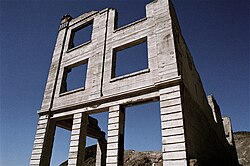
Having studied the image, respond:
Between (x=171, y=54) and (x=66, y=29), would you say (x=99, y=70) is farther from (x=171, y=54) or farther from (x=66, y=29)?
(x=66, y=29)

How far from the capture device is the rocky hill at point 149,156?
1216 cm

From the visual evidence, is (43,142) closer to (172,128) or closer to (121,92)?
(121,92)

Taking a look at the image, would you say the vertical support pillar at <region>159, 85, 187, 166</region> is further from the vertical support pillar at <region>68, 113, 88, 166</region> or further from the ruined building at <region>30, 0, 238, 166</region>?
the vertical support pillar at <region>68, 113, 88, 166</region>

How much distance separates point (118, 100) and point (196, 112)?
3.83m

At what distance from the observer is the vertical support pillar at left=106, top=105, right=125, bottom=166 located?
7.62 meters

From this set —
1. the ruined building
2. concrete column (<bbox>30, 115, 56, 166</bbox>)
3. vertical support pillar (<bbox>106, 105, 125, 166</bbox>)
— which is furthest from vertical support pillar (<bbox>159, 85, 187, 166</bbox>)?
concrete column (<bbox>30, 115, 56, 166</bbox>)

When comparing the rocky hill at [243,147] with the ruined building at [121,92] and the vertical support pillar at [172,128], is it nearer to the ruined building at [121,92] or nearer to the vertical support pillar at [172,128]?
the ruined building at [121,92]

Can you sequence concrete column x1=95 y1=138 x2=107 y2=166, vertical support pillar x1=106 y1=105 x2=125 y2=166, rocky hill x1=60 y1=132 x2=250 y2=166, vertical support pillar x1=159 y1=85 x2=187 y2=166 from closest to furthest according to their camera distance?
vertical support pillar x1=159 y1=85 x2=187 y2=166 → vertical support pillar x1=106 y1=105 x2=125 y2=166 → rocky hill x1=60 y1=132 x2=250 y2=166 → concrete column x1=95 y1=138 x2=107 y2=166

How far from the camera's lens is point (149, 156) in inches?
504

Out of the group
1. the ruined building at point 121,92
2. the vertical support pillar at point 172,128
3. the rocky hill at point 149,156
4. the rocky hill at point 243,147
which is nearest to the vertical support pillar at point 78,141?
the ruined building at point 121,92

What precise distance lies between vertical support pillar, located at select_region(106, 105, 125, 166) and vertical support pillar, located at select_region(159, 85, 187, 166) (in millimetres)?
2047

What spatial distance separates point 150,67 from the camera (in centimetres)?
881

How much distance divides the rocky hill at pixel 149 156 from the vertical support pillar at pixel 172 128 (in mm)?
2084

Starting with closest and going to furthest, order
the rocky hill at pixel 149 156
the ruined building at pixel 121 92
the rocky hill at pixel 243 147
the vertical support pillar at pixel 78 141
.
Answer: the ruined building at pixel 121 92
the vertical support pillar at pixel 78 141
the rocky hill at pixel 149 156
the rocky hill at pixel 243 147
